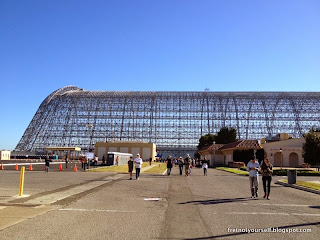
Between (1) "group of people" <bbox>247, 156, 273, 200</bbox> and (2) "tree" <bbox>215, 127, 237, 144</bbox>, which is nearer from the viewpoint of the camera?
(1) "group of people" <bbox>247, 156, 273, 200</bbox>

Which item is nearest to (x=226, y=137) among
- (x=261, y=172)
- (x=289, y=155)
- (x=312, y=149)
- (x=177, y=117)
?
(x=177, y=117)

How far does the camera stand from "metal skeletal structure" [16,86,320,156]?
322 ft

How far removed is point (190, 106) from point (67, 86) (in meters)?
47.0

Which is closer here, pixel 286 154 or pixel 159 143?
pixel 286 154

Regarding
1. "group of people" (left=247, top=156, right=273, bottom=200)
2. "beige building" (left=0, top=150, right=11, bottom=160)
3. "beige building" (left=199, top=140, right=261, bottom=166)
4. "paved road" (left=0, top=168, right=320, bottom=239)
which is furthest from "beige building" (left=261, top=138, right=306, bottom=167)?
"beige building" (left=0, top=150, right=11, bottom=160)

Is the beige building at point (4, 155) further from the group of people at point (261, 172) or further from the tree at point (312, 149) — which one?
the group of people at point (261, 172)

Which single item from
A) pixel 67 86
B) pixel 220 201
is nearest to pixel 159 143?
pixel 67 86

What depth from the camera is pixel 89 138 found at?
9950 cm

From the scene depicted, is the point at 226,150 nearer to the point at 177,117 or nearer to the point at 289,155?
the point at 289,155

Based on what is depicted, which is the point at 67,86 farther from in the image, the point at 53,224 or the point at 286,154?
the point at 53,224

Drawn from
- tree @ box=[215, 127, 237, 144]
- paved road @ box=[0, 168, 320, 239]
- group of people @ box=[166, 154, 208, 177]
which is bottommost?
paved road @ box=[0, 168, 320, 239]

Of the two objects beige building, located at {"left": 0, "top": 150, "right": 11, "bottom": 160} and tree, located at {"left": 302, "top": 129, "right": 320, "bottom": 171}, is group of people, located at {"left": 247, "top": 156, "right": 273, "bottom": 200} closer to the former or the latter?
tree, located at {"left": 302, "top": 129, "right": 320, "bottom": 171}

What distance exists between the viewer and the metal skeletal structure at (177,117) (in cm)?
9800

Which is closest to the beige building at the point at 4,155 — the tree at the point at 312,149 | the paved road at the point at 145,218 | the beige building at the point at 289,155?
the beige building at the point at 289,155
